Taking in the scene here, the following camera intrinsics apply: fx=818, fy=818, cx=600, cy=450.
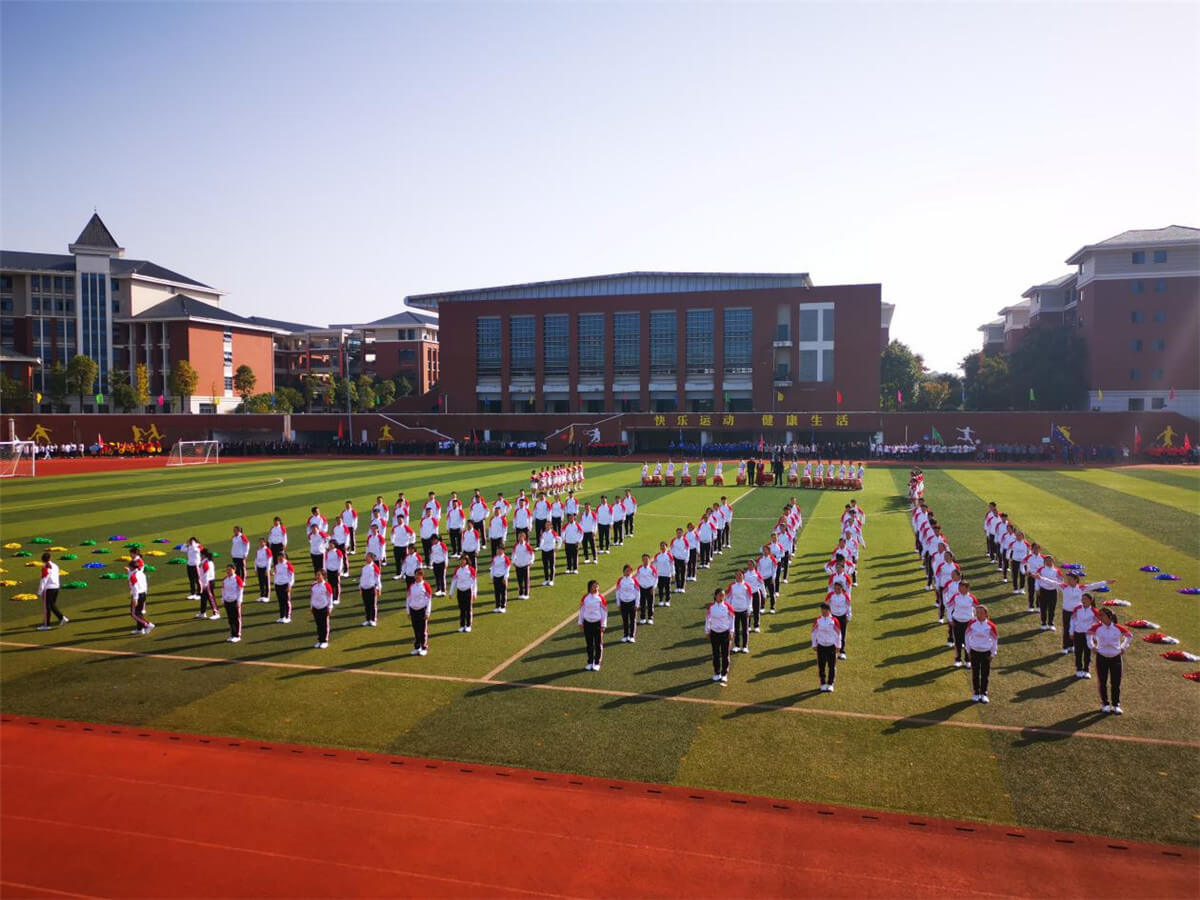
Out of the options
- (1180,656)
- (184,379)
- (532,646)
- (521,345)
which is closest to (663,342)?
(521,345)

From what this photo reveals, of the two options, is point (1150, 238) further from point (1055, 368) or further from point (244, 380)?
point (244, 380)

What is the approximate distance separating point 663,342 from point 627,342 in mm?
3196

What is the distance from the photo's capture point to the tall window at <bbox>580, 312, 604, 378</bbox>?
7138 centimetres

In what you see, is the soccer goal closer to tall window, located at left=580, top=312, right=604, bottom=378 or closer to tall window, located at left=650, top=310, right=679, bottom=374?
tall window, located at left=580, top=312, right=604, bottom=378

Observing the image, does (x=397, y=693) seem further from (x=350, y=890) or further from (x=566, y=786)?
(x=350, y=890)

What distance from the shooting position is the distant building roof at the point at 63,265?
84688 millimetres

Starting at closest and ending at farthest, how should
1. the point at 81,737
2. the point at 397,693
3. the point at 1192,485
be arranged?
1. the point at 81,737
2. the point at 397,693
3. the point at 1192,485

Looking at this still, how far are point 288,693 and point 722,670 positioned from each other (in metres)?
6.42

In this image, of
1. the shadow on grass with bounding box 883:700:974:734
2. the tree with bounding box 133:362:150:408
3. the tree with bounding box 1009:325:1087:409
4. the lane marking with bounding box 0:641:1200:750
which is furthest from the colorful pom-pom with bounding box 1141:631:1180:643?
the tree with bounding box 133:362:150:408

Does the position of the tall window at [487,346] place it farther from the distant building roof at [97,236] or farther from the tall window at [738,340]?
the distant building roof at [97,236]

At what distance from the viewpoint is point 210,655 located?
1377cm

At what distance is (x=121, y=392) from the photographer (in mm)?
76938

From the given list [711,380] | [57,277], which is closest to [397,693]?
[711,380]

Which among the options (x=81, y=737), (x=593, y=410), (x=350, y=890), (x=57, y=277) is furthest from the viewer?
(x=57, y=277)
